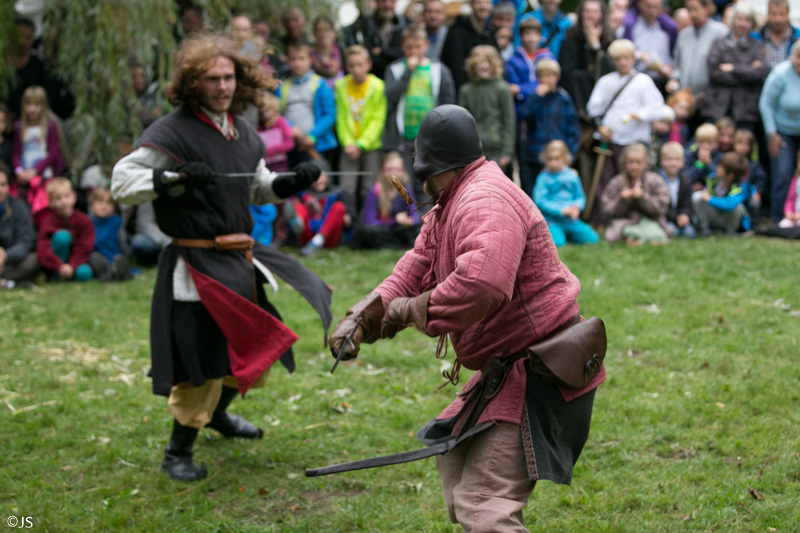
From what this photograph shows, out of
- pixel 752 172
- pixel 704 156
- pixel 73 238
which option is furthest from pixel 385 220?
pixel 752 172

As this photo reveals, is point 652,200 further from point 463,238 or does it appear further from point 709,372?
point 463,238

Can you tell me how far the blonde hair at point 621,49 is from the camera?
347 inches

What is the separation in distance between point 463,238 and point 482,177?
250mm

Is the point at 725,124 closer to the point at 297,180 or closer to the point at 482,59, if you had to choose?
the point at 482,59

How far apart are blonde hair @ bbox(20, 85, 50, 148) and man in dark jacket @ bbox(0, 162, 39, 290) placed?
538mm

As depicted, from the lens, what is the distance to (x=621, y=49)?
883cm

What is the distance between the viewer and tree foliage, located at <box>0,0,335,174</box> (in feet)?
25.8

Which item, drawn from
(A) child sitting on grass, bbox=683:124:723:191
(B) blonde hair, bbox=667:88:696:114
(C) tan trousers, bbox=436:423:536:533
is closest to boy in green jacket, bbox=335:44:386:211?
(B) blonde hair, bbox=667:88:696:114

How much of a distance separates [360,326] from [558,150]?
20.4 feet

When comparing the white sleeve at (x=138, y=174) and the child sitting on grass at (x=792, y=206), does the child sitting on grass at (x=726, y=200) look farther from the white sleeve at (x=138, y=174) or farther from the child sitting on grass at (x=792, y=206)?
the white sleeve at (x=138, y=174)

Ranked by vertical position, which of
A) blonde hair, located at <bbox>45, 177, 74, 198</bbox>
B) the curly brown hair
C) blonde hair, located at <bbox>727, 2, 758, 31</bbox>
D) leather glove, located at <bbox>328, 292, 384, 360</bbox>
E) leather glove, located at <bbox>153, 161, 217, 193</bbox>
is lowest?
blonde hair, located at <bbox>45, 177, 74, 198</bbox>

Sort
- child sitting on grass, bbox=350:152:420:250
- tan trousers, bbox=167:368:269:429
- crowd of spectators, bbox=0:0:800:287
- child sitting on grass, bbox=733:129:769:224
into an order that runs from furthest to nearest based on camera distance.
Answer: child sitting on grass, bbox=733:129:769:224 < child sitting on grass, bbox=350:152:420:250 < crowd of spectators, bbox=0:0:800:287 < tan trousers, bbox=167:368:269:429

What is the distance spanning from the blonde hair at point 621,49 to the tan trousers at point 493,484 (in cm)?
691

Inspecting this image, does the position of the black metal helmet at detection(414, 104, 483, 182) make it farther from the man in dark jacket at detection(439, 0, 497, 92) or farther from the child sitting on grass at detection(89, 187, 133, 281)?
the man in dark jacket at detection(439, 0, 497, 92)
